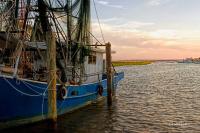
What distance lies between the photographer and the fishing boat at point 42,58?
15.5 m

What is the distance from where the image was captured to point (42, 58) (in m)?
17.7

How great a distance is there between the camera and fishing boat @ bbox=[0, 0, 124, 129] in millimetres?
15461

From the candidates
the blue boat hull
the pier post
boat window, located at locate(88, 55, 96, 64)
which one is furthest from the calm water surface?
boat window, located at locate(88, 55, 96, 64)

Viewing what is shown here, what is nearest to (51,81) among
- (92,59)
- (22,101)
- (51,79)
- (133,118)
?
(51,79)

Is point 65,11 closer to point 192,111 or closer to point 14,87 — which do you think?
point 14,87

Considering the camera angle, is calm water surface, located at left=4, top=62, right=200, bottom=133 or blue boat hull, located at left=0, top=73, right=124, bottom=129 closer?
blue boat hull, located at left=0, top=73, right=124, bottom=129

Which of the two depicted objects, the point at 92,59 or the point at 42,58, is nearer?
the point at 42,58

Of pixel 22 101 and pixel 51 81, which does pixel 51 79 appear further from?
pixel 22 101

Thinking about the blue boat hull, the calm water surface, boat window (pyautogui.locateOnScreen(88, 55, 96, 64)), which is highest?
boat window (pyautogui.locateOnScreen(88, 55, 96, 64))

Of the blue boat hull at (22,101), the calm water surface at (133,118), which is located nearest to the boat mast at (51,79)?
the blue boat hull at (22,101)

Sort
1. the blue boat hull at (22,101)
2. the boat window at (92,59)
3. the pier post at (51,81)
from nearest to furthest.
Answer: the blue boat hull at (22,101), the pier post at (51,81), the boat window at (92,59)

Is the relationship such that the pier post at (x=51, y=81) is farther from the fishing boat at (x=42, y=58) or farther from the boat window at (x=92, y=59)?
the boat window at (x=92, y=59)

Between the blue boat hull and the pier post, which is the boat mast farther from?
the blue boat hull

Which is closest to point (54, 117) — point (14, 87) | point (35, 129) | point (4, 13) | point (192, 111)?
point (35, 129)
